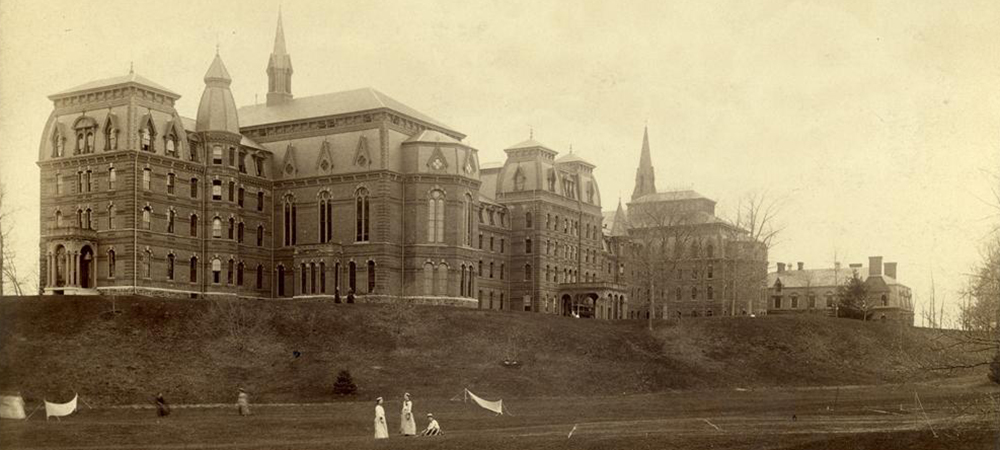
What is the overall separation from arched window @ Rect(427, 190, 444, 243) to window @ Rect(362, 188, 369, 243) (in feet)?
14.9

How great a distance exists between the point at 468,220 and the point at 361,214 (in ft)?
26.5

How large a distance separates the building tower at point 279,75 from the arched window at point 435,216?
18.4 meters

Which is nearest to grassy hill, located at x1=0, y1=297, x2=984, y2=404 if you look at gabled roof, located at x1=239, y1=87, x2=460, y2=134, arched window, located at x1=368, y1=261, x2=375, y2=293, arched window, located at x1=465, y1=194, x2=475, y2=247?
Result: arched window, located at x1=368, y1=261, x2=375, y2=293

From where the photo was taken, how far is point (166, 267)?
63219mm

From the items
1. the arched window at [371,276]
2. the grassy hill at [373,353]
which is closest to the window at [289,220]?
the arched window at [371,276]

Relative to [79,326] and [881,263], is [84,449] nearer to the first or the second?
[79,326]

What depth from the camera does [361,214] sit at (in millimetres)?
71000

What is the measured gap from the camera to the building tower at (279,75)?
81938 millimetres

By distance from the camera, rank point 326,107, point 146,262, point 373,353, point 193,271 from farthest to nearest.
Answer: point 326,107, point 193,271, point 146,262, point 373,353

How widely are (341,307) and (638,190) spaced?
88.0 metres

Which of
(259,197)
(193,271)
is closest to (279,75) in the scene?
(259,197)

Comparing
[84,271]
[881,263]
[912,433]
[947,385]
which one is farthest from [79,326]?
[881,263]

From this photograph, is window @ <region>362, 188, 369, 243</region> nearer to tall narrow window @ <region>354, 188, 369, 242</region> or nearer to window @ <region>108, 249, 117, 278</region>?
tall narrow window @ <region>354, 188, 369, 242</region>

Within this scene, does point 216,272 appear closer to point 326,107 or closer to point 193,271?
point 193,271
